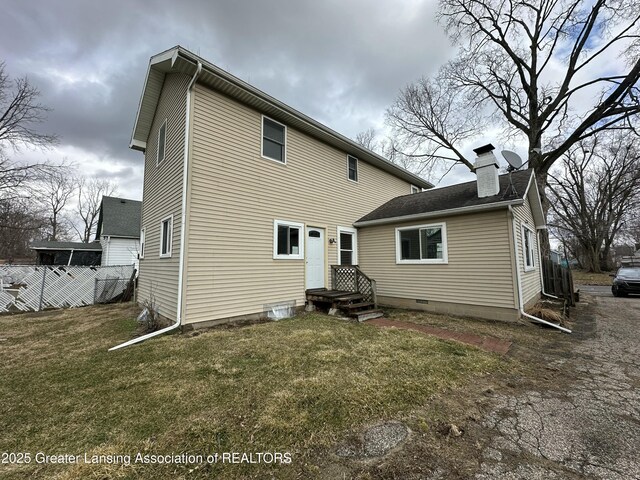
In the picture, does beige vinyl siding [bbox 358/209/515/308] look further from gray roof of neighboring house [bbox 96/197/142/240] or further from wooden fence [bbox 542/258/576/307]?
gray roof of neighboring house [bbox 96/197/142/240]

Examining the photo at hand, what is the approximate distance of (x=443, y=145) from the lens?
1970cm

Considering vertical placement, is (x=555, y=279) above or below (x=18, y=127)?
below

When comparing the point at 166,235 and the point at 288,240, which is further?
the point at 288,240

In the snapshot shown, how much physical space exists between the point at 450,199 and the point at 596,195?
33.3 m

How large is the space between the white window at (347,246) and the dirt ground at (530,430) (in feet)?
21.1

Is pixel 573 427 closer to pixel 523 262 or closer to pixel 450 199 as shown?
pixel 523 262

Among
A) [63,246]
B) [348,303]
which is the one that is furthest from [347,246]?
[63,246]

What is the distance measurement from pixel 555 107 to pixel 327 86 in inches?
454

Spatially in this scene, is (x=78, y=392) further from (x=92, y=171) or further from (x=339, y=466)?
(x=92, y=171)

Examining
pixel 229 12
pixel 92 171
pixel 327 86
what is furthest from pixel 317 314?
pixel 92 171

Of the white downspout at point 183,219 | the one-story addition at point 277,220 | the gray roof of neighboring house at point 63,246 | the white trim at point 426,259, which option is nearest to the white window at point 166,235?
the one-story addition at point 277,220

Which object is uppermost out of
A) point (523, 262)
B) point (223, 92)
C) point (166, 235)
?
point (223, 92)

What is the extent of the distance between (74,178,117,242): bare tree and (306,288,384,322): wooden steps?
38.2 meters

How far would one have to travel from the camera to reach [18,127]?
16828 millimetres
